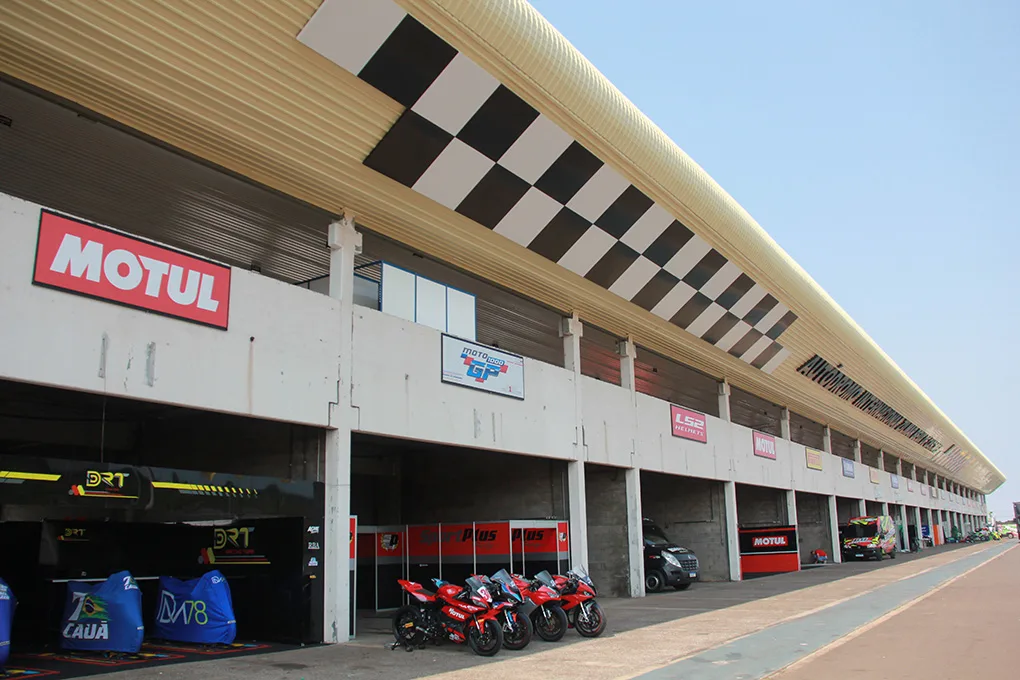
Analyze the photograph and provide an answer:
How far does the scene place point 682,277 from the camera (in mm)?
18953

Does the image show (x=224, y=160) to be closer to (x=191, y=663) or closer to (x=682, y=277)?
(x=191, y=663)

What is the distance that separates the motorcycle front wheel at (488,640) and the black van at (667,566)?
12.0m

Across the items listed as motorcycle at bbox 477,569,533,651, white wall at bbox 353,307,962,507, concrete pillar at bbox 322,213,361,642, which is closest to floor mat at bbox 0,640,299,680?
concrete pillar at bbox 322,213,361,642

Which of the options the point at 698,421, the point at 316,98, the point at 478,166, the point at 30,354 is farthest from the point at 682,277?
the point at 30,354

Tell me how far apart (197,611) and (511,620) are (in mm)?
4248

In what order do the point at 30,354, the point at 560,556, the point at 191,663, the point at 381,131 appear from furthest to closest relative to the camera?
the point at 560,556, the point at 381,131, the point at 191,663, the point at 30,354

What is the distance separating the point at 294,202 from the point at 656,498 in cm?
1882

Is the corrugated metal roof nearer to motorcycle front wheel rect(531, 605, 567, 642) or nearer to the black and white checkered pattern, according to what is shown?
the black and white checkered pattern

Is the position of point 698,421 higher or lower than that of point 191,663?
higher

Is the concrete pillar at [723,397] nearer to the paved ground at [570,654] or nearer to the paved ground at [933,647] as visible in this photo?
the paved ground at [570,654]

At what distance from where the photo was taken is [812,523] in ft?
123

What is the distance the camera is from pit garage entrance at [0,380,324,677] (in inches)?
359

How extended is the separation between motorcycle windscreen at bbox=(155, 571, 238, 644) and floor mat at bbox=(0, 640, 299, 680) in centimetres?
13

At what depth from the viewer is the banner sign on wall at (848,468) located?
37.9 metres
